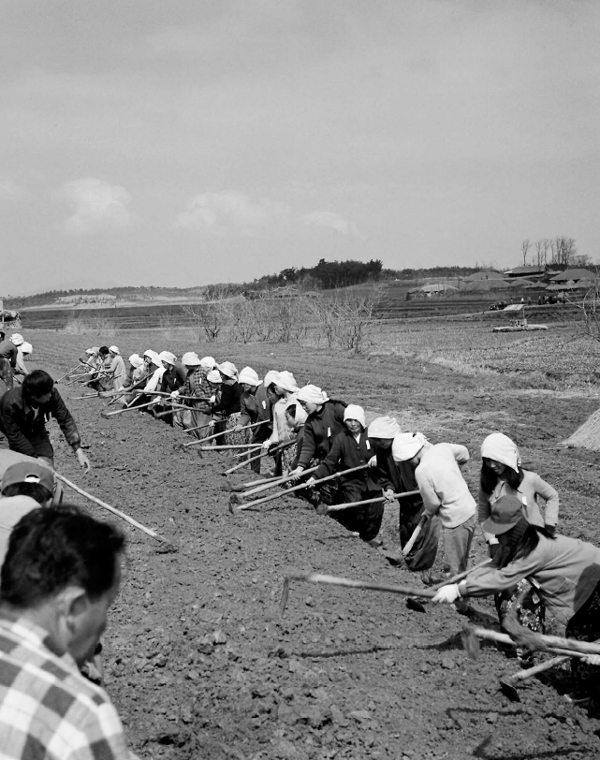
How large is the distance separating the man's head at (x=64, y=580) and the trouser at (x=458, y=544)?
4.36 meters

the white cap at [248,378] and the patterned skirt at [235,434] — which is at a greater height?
the white cap at [248,378]

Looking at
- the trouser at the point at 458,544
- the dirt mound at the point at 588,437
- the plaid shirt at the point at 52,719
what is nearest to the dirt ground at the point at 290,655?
the trouser at the point at 458,544

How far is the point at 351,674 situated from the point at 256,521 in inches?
135

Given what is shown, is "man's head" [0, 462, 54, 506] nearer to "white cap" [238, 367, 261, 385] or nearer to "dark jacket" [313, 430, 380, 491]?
"dark jacket" [313, 430, 380, 491]

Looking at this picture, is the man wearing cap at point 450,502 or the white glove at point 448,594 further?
the man wearing cap at point 450,502

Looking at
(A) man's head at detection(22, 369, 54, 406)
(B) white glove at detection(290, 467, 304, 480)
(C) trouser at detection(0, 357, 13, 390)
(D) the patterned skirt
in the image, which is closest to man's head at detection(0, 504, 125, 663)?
(A) man's head at detection(22, 369, 54, 406)

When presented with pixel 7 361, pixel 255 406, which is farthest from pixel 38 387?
pixel 7 361

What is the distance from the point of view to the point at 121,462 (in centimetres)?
1133

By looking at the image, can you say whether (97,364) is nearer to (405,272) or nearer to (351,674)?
(351,674)

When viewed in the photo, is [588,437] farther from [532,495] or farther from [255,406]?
[532,495]

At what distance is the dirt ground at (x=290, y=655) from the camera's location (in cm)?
418

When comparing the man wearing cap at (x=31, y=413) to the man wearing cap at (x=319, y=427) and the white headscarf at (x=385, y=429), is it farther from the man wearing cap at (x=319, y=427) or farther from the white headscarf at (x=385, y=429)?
the white headscarf at (x=385, y=429)

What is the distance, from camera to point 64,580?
1834 mm

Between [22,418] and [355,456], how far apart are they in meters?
2.96
